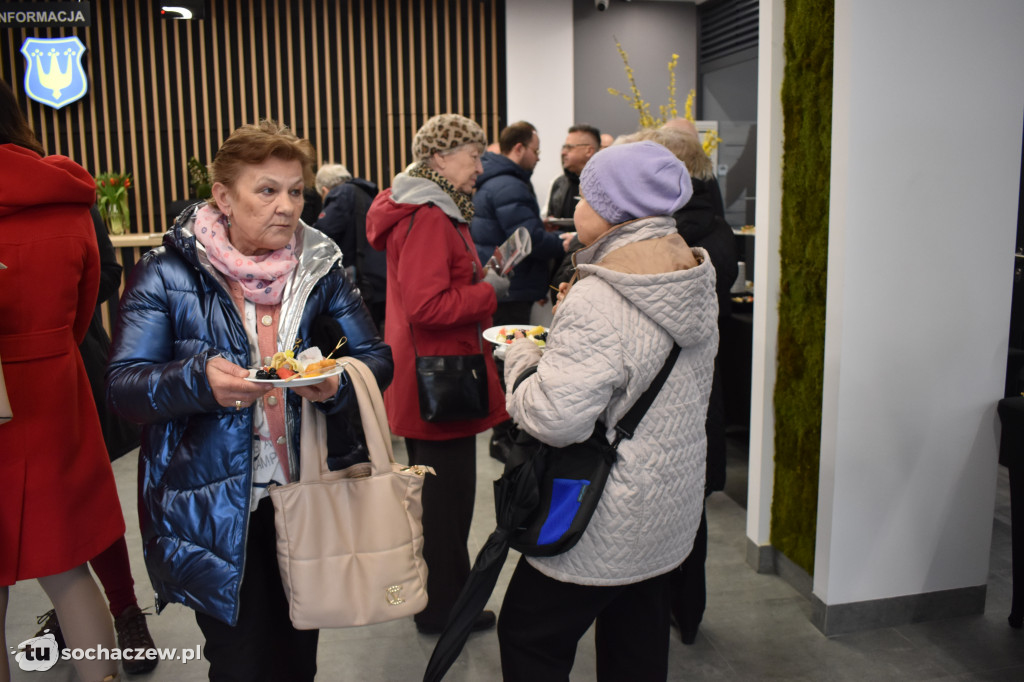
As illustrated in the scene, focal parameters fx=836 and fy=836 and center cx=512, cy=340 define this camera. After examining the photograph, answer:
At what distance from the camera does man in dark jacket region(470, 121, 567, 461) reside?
4336 mm

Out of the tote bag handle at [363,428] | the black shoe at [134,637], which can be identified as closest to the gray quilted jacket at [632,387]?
the tote bag handle at [363,428]

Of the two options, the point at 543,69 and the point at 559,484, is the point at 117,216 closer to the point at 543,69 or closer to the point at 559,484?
the point at 543,69

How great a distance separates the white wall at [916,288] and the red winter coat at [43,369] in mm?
2214

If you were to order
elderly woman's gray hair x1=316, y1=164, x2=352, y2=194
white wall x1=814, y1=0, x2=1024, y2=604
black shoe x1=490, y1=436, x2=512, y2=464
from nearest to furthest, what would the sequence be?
white wall x1=814, y1=0, x2=1024, y2=604 → black shoe x1=490, y1=436, x2=512, y2=464 → elderly woman's gray hair x1=316, y1=164, x2=352, y2=194

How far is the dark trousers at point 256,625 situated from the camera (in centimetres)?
179

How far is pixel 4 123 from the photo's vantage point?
2021mm

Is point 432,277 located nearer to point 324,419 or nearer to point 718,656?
point 324,419

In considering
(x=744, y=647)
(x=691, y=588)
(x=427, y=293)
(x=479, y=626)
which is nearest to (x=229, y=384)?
(x=427, y=293)

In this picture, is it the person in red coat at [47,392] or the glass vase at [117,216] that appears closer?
the person in red coat at [47,392]

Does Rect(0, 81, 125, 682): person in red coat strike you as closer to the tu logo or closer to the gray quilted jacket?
the tu logo

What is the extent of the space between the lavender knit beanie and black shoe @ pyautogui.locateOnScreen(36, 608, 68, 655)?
2.33m

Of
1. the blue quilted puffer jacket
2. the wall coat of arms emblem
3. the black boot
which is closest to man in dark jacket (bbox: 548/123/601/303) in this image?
the black boot

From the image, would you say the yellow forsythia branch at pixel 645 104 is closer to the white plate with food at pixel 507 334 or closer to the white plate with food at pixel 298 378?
the white plate with food at pixel 507 334

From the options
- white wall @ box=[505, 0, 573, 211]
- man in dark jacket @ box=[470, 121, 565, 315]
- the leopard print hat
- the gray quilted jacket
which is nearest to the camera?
the gray quilted jacket
